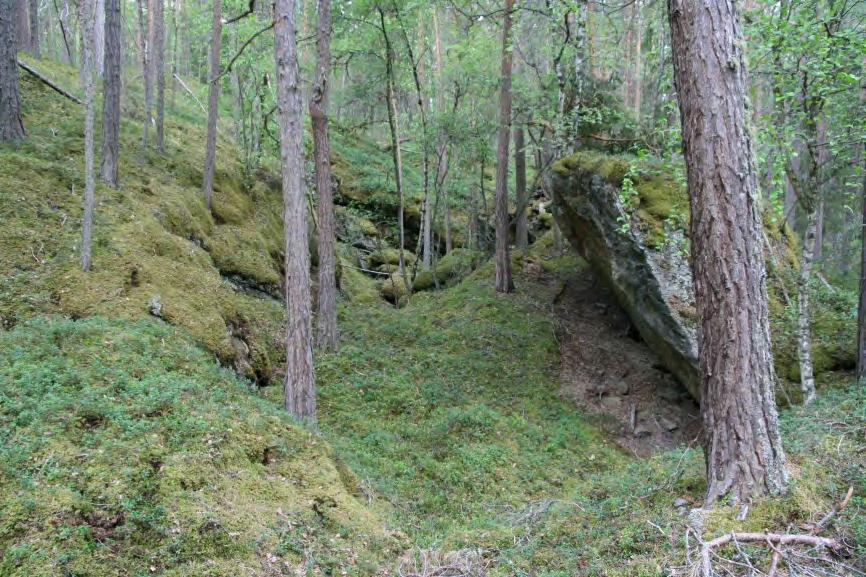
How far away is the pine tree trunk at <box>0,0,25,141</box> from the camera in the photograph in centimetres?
940

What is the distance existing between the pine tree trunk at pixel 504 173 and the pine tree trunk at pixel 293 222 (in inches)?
284

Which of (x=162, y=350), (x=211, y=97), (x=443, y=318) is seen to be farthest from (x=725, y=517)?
(x=211, y=97)

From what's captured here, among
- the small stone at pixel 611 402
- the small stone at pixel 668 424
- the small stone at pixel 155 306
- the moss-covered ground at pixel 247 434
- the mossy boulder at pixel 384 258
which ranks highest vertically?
the mossy boulder at pixel 384 258

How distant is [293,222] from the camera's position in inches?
285

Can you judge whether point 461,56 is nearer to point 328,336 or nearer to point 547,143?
point 547,143

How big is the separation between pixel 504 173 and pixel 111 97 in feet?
29.1

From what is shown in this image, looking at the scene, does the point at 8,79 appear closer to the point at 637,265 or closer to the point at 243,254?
the point at 243,254

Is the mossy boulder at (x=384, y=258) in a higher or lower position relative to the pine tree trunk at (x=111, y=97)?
lower

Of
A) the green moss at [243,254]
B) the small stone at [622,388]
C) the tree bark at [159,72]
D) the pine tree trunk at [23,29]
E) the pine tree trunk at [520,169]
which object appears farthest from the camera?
the pine tree trunk at [520,169]

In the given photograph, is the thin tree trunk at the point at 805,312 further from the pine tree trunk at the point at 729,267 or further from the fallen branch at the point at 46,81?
the fallen branch at the point at 46,81

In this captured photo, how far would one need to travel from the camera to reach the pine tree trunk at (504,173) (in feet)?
44.4

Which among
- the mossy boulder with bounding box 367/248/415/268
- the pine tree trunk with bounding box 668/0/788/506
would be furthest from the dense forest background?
the mossy boulder with bounding box 367/248/415/268

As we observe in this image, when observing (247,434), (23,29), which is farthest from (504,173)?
(23,29)

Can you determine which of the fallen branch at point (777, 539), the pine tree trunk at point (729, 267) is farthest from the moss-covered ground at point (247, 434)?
the pine tree trunk at point (729, 267)
